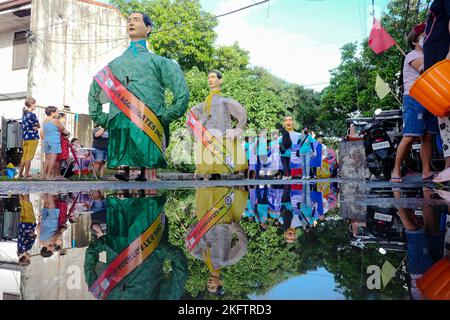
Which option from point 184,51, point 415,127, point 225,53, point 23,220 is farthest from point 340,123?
point 23,220

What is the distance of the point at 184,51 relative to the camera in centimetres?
2391

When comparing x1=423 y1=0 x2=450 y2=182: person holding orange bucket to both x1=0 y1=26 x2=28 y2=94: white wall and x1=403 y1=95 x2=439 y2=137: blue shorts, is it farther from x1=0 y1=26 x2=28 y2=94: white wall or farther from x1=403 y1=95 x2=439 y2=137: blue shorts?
x1=0 y1=26 x2=28 y2=94: white wall

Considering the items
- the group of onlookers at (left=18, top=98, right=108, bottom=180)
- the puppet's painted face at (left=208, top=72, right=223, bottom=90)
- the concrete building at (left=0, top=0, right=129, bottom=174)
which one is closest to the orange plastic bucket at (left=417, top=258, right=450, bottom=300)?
the puppet's painted face at (left=208, top=72, right=223, bottom=90)

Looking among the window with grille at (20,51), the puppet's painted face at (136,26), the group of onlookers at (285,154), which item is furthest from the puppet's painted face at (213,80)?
the window with grille at (20,51)

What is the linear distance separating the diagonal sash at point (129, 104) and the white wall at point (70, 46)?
29.0 feet

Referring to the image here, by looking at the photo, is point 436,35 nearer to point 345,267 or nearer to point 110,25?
point 345,267

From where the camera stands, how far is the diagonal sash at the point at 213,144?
26.1ft

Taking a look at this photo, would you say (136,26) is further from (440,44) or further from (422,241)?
(422,241)

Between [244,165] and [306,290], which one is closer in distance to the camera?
[306,290]

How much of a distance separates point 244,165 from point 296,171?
409cm

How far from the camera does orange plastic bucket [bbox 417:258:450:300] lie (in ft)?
2.17

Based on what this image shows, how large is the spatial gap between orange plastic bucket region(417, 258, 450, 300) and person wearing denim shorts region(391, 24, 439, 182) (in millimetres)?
3740

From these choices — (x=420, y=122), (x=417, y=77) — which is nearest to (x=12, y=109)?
(x=417, y=77)

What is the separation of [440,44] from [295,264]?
335 cm
